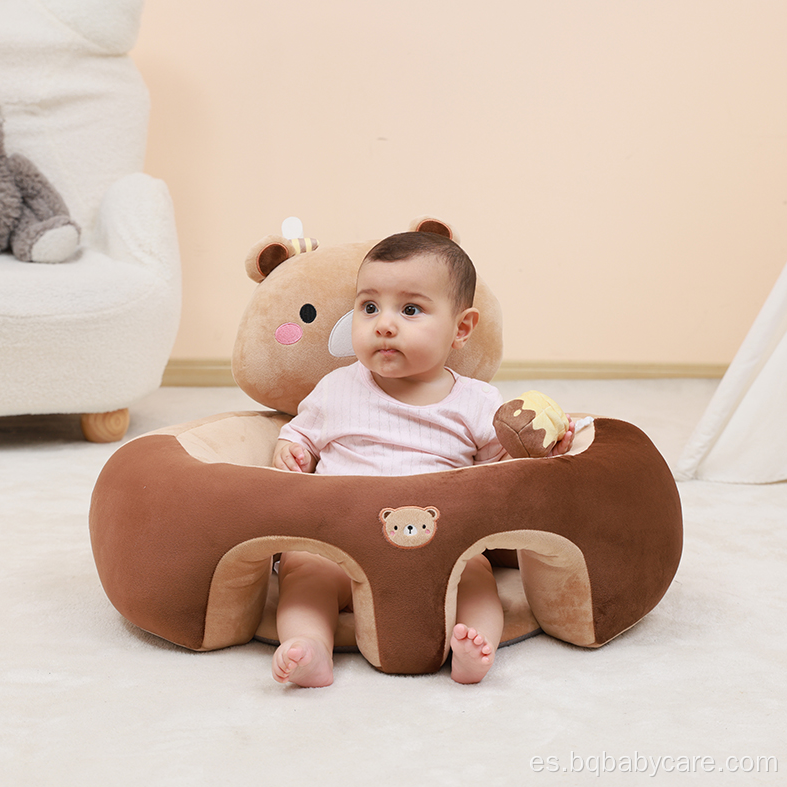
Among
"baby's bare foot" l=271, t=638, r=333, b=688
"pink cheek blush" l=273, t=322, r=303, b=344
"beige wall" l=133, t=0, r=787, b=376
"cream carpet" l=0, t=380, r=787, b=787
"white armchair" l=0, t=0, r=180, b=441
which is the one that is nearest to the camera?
"cream carpet" l=0, t=380, r=787, b=787

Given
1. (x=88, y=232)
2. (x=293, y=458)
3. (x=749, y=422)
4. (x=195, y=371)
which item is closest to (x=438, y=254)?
(x=293, y=458)

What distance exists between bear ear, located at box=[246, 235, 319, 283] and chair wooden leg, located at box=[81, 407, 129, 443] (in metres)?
0.77

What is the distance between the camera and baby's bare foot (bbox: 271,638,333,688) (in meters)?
0.78

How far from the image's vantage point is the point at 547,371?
2.82 meters

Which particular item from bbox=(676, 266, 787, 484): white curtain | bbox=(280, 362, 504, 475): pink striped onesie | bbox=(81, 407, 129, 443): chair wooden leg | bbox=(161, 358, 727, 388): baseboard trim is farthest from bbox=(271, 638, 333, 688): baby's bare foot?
bbox=(161, 358, 727, 388): baseboard trim

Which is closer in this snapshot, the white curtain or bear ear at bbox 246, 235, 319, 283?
bear ear at bbox 246, 235, 319, 283

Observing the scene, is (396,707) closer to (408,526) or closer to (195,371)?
(408,526)

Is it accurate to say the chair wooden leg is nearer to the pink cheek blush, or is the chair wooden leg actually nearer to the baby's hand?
the pink cheek blush

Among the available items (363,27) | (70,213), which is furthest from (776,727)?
(363,27)

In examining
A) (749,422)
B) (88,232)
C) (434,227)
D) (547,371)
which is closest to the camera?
(434,227)

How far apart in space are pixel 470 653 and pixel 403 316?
41 cm

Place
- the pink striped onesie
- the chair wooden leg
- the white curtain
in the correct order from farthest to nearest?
the chair wooden leg → the white curtain → the pink striped onesie

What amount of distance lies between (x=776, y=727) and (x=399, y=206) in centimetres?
211

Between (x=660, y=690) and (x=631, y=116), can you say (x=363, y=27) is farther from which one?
(x=660, y=690)
